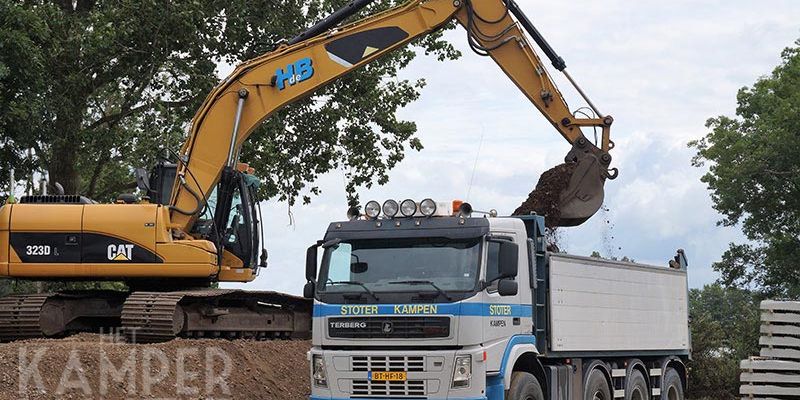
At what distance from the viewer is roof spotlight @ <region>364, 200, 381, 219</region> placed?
14.6m

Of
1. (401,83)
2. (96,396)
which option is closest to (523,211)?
(96,396)

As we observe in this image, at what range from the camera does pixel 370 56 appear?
20.3 meters

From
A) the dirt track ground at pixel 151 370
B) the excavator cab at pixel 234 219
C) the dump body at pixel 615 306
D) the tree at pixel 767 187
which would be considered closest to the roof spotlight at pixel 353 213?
the dump body at pixel 615 306

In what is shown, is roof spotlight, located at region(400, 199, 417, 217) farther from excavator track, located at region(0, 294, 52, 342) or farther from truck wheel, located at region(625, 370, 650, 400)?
excavator track, located at region(0, 294, 52, 342)

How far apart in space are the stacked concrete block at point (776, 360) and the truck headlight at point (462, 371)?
304 inches

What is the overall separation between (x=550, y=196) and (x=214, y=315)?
19.5 feet

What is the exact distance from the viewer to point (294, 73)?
2039 centimetres

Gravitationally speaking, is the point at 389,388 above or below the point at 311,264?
below

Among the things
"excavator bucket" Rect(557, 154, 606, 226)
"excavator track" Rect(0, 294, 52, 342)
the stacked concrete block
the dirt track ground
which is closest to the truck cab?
the dirt track ground

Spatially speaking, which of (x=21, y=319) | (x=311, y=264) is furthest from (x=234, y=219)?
(x=311, y=264)

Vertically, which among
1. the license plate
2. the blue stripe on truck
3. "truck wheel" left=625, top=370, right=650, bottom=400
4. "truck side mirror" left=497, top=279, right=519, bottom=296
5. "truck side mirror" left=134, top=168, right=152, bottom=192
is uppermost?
"truck side mirror" left=134, top=168, right=152, bottom=192

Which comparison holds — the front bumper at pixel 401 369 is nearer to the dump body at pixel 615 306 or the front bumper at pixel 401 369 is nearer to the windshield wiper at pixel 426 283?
the windshield wiper at pixel 426 283

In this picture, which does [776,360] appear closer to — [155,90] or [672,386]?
[672,386]

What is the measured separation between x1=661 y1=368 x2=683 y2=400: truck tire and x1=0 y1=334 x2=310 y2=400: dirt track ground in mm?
5832
